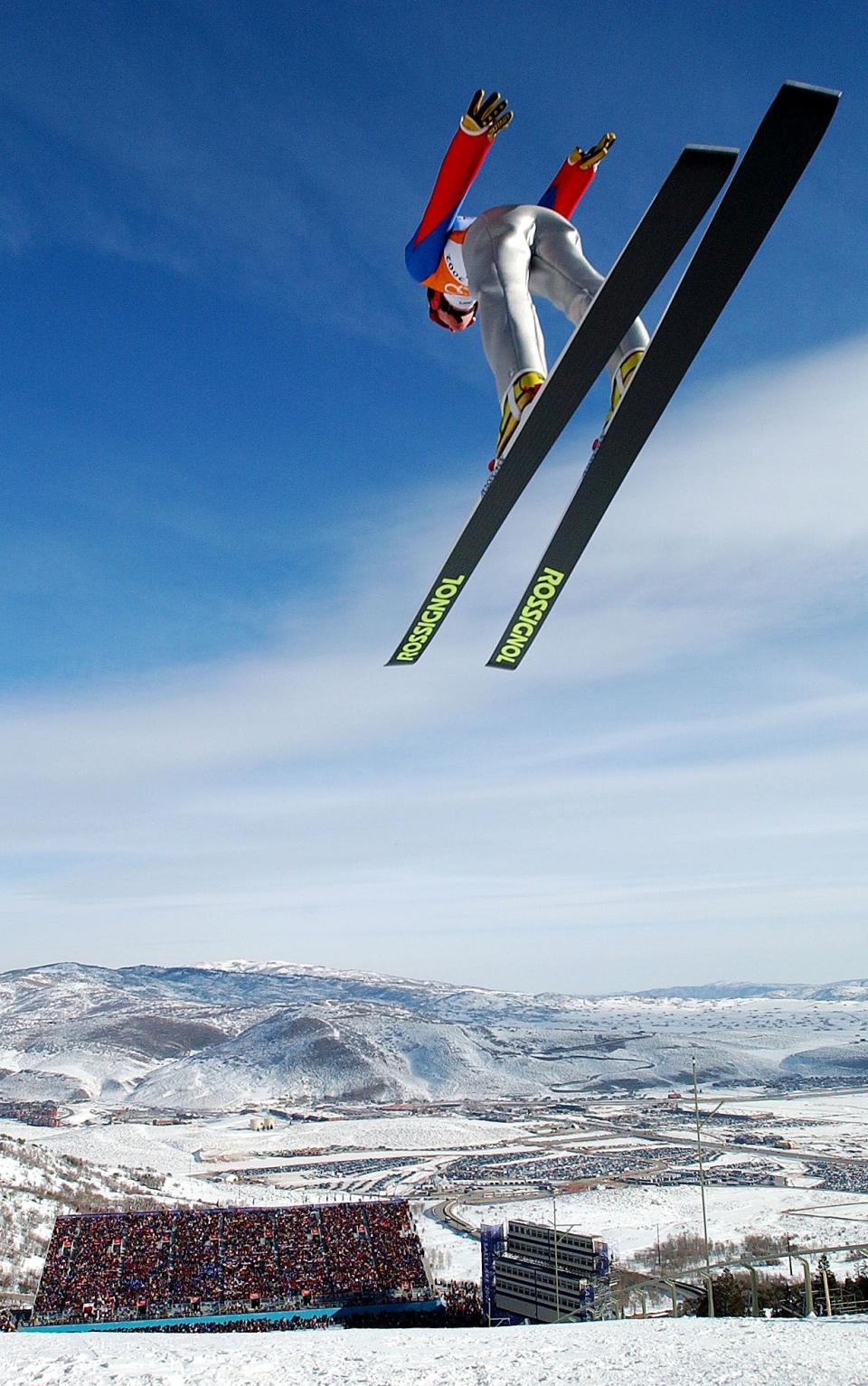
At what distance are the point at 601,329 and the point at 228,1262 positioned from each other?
3083 cm

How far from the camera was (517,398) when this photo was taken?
5.59 metres

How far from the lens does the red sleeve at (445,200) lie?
226 inches

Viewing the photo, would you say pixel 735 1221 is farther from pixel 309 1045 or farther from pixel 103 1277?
pixel 309 1045

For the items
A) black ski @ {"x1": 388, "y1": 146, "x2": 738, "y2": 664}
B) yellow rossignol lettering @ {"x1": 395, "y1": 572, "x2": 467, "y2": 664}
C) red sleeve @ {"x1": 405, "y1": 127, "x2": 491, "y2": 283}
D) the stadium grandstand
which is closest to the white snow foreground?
yellow rossignol lettering @ {"x1": 395, "y1": 572, "x2": 467, "y2": 664}

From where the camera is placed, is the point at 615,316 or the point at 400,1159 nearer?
the point at 615,316

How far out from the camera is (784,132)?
13.9ft

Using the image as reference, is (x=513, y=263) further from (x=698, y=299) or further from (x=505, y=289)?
(x=698, y=299)

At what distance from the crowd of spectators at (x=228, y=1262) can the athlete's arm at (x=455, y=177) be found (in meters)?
26.4

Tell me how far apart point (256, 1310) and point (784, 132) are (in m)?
29.1

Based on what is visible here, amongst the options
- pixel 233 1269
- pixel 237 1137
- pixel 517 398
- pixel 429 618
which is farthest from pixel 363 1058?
pixel 517 398

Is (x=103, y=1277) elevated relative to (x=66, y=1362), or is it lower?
lower

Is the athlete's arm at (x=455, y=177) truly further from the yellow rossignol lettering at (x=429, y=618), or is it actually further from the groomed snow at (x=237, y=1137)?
the groomed snow at (x=237, y=1137)

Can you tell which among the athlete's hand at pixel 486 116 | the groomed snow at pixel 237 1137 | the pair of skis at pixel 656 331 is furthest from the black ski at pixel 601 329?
the groomed snow at pixel 237 1137

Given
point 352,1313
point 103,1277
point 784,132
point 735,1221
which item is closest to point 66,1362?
point 784,132
